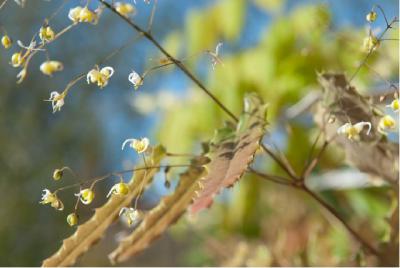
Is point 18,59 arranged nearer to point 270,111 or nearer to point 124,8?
point 124,8

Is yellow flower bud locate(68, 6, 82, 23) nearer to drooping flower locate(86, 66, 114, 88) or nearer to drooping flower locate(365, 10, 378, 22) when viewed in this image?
drooping flower locate(86, 66, 114, 88)

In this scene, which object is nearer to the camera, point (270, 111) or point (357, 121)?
point (357, 121)

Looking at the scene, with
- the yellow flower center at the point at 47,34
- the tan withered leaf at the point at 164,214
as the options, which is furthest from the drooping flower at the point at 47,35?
the tan withered leaf at the point at 164,214

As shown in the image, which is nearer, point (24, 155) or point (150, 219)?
point (150, 219)

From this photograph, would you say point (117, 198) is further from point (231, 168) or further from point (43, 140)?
point (43, 140)

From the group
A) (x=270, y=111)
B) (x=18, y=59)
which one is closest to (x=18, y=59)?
(x=18, y=59)

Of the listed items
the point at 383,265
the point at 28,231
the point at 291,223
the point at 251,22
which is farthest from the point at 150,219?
the point at 28,231

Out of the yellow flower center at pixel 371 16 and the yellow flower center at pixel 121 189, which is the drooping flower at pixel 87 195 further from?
the yellow flower center at pixel 371 16
